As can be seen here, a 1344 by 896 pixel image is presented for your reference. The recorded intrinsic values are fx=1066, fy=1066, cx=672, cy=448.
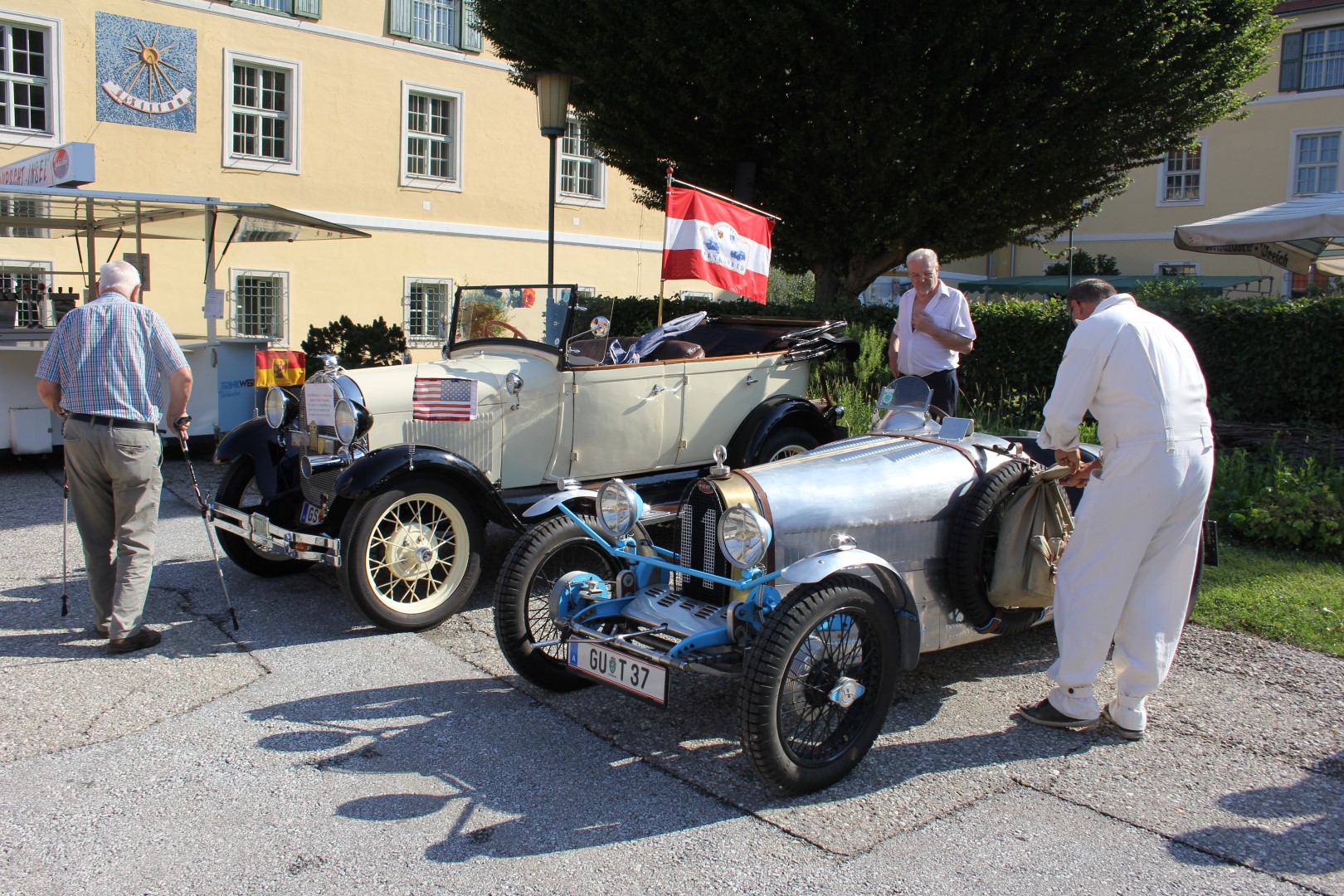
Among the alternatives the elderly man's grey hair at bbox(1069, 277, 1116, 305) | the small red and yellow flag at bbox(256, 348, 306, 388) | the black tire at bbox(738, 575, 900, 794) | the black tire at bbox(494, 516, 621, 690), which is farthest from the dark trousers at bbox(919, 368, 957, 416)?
the small red and yellow flag at bbox(256, 348, 306, 388)

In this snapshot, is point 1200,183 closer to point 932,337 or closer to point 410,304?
point 410,304

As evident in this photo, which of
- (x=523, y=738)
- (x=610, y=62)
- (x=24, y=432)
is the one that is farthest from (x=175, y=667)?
(x=610, y=62)

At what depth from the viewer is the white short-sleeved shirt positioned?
6.68 meters

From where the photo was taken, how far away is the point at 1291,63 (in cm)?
2812

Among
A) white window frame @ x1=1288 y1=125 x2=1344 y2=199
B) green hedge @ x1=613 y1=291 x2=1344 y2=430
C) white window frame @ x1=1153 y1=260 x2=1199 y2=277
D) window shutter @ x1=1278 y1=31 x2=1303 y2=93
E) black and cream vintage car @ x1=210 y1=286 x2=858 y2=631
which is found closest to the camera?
black and cream vintage car @ x1=210 y1=286 x2=858 y2=631

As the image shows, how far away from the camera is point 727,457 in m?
7.14

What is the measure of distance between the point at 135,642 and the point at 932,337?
4.78m

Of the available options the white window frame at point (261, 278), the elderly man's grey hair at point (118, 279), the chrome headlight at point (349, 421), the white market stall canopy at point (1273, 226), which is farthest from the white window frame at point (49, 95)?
the white market stall canopy at point (1273, 226)

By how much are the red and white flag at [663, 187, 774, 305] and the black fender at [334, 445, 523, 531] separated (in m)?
2.15

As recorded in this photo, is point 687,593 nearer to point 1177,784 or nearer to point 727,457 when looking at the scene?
point 1177,784

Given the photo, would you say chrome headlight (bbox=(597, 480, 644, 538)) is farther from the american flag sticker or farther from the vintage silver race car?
the american flag sticker

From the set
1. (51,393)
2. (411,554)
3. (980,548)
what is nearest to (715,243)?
(411,554)

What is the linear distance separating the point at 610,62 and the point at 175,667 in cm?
826

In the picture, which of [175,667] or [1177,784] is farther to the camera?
[175,667]
